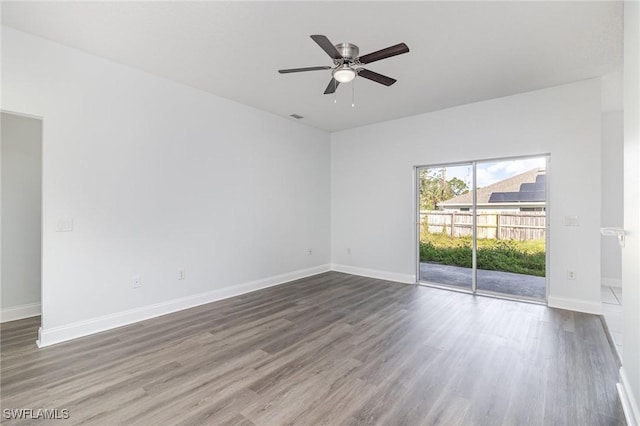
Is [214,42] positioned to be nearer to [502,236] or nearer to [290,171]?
[290,171]

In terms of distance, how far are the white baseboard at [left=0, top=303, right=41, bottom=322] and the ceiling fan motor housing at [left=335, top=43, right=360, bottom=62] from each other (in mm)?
4676

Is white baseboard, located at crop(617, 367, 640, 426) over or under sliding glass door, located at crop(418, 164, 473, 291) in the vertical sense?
under

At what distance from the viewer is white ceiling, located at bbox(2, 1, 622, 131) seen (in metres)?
2.37

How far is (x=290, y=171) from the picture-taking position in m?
5.35

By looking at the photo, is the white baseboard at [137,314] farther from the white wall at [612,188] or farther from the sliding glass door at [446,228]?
the white wall at [612,188]

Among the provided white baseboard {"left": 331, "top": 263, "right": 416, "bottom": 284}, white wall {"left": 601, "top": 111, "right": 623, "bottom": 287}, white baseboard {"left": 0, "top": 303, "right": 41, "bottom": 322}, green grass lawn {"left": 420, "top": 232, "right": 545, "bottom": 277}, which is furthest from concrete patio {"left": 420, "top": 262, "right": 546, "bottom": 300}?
white baseboard {"left": 0, "top": 303, "right": 41, "bottom": 322}

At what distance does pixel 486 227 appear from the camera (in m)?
4.47

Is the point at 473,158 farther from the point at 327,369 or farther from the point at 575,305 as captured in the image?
the point at 327,369

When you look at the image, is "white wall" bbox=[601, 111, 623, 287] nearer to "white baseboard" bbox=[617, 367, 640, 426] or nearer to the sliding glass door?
the sliding glass door

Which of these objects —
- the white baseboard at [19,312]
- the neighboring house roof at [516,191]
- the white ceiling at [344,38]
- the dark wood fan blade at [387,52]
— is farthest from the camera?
the neighboring house roof at [516,191]

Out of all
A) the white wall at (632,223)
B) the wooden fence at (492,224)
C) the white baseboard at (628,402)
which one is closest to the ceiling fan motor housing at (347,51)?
the white wall at (632,223)

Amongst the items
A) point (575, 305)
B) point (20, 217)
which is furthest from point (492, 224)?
point (20, 217)

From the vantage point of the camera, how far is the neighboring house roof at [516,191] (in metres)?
4.09

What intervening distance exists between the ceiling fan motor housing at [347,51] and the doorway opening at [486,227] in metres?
2.99
